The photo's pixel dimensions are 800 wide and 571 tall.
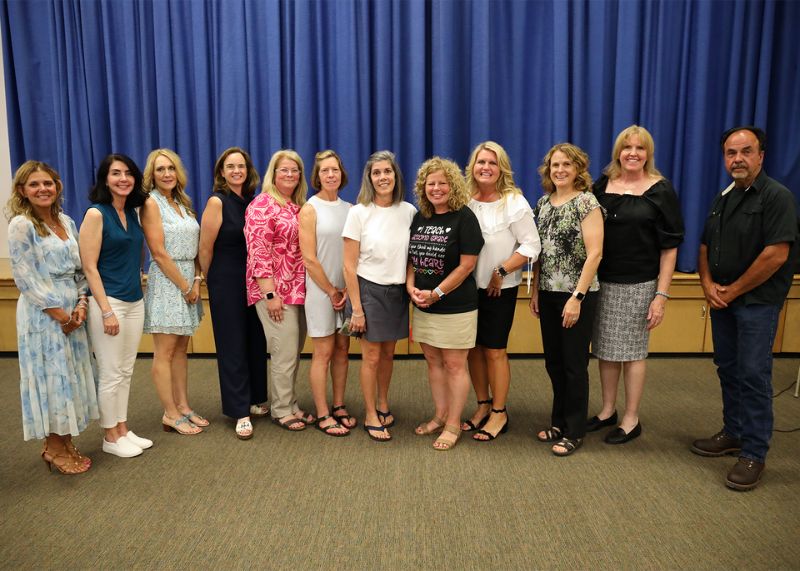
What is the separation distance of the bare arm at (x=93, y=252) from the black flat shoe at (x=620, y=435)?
242 centimetres

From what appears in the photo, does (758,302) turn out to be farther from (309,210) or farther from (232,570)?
(232,570)

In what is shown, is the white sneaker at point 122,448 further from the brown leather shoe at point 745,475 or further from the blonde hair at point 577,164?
the brown leather shoe at point 745,475

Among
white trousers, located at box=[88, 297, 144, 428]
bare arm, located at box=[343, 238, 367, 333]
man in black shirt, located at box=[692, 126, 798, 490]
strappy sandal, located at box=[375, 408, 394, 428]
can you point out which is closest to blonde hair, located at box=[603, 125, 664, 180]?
man in black shirt, located at box=[692, 126, 798, 490]

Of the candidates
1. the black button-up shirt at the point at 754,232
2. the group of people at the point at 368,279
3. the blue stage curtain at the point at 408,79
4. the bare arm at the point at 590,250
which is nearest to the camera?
the black button-up shirt at the point at 754,232

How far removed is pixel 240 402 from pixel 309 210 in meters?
1.08

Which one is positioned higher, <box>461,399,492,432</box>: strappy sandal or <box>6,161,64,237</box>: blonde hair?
<box>6,161,64,237</box>: blonde hair

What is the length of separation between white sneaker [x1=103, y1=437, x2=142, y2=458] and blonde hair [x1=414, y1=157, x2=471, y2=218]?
1.79m

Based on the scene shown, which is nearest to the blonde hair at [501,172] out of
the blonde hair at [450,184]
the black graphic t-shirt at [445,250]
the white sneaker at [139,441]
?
the blonde hair at [450,184]

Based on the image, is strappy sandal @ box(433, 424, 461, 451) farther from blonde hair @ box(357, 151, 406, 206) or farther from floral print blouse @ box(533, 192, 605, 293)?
blonde hair @ box(357, 151, 406, 206)

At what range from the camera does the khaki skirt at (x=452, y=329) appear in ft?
8.50

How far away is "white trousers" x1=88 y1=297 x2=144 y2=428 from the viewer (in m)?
2.48

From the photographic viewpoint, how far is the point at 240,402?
9.57ft

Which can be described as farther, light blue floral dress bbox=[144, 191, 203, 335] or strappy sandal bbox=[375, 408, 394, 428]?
strappy sandal bbox=[375, 408, 394, 428]

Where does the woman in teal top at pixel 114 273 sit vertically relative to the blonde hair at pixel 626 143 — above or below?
below
